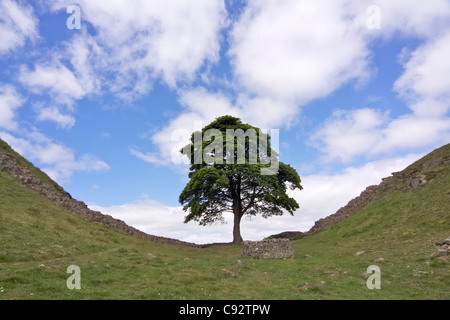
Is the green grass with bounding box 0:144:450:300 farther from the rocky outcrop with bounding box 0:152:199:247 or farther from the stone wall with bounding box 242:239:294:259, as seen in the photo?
the rocky outcrop with bounding box 0:152:199:247

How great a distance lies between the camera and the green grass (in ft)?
45.5

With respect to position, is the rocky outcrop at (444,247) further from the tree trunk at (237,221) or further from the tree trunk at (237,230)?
the tree trunk at (237,221)

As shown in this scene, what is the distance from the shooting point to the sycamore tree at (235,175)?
4106 centimetres

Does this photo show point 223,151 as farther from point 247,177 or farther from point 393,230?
point 393,230

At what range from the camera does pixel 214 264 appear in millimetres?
23250

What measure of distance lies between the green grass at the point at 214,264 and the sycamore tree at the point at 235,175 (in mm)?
10441

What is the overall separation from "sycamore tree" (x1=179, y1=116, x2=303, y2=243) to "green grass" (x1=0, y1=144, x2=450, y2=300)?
10.4 m

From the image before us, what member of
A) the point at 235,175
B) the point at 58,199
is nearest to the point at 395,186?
the point at 235,175

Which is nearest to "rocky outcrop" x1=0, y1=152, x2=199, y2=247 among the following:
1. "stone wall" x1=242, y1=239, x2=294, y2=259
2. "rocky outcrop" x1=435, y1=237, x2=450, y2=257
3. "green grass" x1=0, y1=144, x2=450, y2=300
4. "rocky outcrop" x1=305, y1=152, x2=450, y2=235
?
"green grass" x1=0, y1=144, x2=450, y2=300

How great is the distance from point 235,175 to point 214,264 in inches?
832

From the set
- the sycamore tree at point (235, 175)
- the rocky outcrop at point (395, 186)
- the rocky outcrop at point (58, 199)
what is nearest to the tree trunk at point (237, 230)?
the sycamore tree at point (235, 175)

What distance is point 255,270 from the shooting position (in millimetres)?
20359

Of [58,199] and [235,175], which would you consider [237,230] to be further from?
[58,199]
